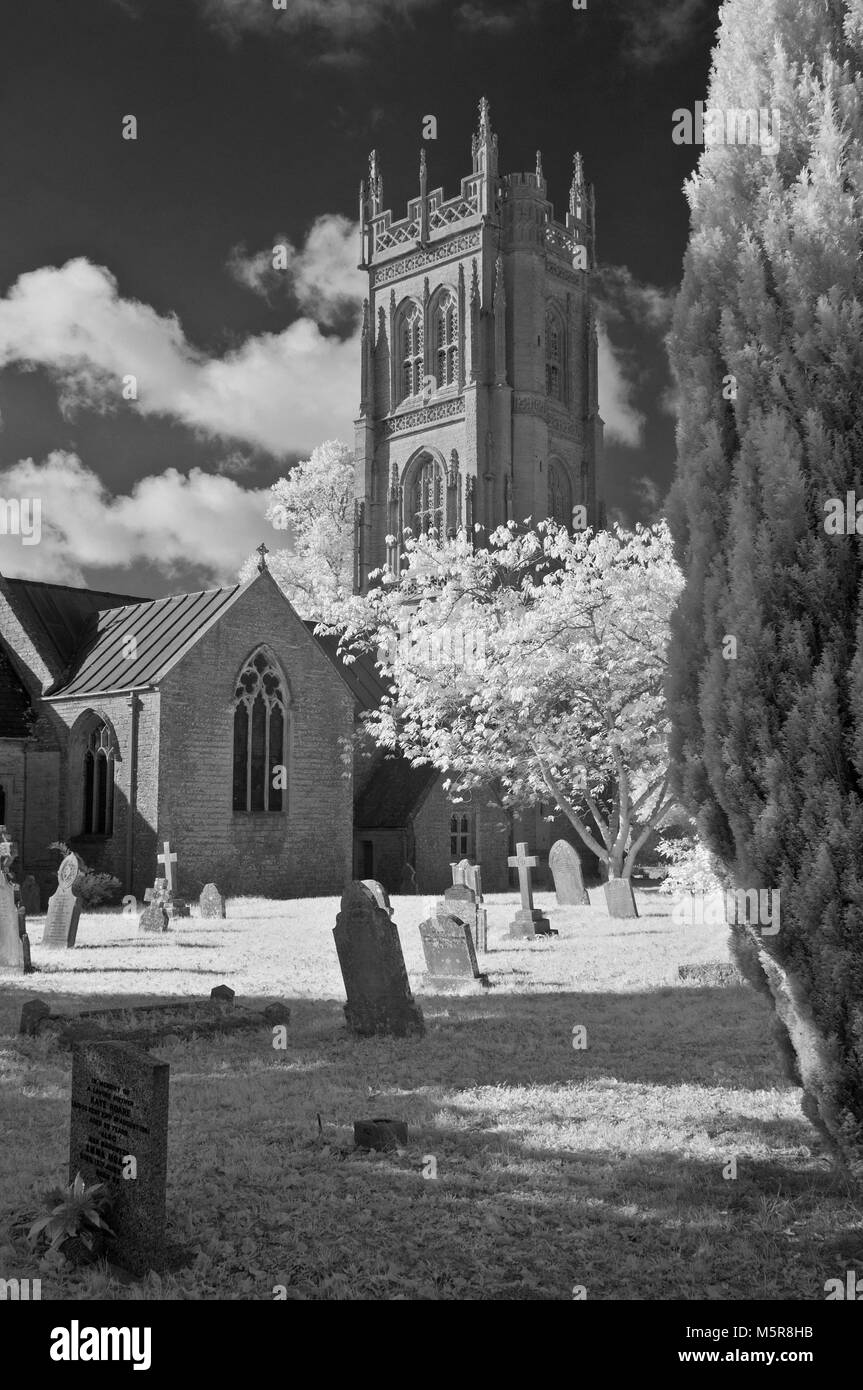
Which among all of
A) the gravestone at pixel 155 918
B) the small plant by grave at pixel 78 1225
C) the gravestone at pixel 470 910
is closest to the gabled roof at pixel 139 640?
the gravestone at pixel 155 918

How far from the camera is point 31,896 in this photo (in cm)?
2439

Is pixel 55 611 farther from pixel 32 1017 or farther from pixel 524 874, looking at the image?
pixel 32 1017

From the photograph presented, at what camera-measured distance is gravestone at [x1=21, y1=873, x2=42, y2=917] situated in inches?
948

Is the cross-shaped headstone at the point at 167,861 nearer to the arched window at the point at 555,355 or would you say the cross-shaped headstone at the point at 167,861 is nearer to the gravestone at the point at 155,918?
the gravestone at the point at 155,918

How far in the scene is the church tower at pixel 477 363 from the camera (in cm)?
5419

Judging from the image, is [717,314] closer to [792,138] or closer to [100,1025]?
[792,138]

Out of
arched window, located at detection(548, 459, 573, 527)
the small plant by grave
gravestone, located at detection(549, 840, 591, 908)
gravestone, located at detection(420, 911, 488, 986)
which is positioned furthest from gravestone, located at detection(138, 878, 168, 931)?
arched window, located at detection(548, 459, 573, 527)

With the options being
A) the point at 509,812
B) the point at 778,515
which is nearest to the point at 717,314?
the point at 778,515

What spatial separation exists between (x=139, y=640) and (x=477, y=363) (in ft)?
101

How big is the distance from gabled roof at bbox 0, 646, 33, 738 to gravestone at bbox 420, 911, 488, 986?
17613mm

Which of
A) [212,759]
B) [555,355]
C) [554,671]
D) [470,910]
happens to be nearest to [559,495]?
[555,355]

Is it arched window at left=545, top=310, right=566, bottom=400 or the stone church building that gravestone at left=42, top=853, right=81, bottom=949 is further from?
arched window at left=545, top=310, right=566, bottom=400

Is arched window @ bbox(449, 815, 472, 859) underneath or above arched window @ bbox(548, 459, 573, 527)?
underneath

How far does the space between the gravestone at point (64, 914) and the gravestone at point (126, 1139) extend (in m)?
12.2
